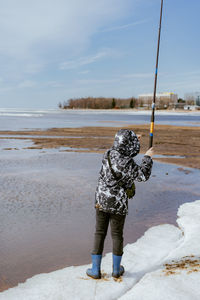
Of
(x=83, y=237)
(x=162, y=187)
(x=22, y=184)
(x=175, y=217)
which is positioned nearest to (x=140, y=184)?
(x=162, y=187)

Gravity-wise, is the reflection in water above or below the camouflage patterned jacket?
below

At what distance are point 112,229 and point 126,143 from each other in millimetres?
939

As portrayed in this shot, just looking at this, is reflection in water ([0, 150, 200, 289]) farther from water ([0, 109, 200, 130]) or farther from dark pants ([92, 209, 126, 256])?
water ([0, 109, 200, 130])

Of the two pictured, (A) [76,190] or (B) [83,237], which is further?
(A) [76,190]

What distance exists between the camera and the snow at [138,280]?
3084mm

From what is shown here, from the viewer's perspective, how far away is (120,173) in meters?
3.07

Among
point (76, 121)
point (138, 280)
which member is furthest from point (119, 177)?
point (76, 121)

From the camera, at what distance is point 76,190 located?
7203 mm

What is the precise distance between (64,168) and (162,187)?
3.52m

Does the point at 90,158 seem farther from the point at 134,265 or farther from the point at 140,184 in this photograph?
the point at 134,265

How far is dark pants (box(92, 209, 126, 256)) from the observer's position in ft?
10.5

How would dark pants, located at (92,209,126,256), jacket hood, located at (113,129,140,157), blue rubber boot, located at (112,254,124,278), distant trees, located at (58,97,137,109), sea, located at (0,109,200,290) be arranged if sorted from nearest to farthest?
jacket hood, located at (113,129,140,157) → dark pants, located at (92,209,126,256) → blue rubber boot, located at (112,254,124,278) → sea, located at (0,109,200,290) → distant trees, located at (58,97,137,109)

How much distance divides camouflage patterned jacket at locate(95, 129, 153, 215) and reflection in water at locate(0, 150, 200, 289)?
1.28 metres

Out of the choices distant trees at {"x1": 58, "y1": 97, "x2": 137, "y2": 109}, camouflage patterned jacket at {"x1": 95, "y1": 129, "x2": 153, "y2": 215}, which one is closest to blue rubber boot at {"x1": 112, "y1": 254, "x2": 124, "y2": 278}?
camouflage patterned jacket at {"x1": 95, "y1": 129, "x2": 153, "y2": 215}
